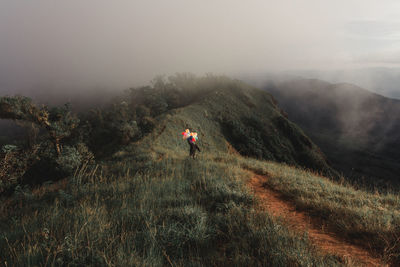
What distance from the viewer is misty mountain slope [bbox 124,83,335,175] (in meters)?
29.1

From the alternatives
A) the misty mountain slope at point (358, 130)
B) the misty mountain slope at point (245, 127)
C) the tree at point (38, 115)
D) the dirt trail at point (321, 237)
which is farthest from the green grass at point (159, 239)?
the misty mountain slope at point (358, 130)

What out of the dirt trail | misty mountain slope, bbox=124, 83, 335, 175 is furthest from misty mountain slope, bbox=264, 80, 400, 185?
the dirt trail

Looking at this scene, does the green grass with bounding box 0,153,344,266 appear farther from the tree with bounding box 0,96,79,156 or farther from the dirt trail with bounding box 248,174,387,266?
the tree with bounding box 0,96,79,156

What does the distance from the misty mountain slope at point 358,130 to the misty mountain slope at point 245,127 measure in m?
42.1

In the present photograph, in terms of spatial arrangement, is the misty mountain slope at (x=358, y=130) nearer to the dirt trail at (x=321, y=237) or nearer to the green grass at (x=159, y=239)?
the dirt trail at (x=321, y=237)

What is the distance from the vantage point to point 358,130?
150 m

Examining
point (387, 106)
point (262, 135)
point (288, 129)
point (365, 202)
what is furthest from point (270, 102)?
point (387, 106)

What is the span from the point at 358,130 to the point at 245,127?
6413 inches

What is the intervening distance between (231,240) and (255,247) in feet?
1.18

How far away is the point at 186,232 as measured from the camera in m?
2.83

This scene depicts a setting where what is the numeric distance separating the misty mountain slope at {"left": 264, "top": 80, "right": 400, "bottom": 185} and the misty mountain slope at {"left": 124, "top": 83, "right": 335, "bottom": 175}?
42126 mm

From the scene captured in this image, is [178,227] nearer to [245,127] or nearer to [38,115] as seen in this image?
[38,115]

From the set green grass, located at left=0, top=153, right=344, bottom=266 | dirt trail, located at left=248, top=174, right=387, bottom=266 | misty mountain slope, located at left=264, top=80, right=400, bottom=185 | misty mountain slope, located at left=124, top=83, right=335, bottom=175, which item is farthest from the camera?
misty mountain slope, located at left=264, top=80, right=400, bottom=185

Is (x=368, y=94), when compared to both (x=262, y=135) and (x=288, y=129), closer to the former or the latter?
(x=288, y=129)
